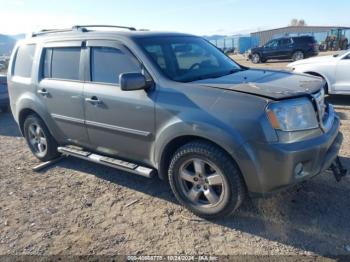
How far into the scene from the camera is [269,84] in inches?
138

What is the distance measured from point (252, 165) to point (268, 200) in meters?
0.95

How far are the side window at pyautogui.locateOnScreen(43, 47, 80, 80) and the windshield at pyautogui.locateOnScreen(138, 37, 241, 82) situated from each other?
41.0 inches

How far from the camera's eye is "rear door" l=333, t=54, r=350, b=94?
8227 millimetres

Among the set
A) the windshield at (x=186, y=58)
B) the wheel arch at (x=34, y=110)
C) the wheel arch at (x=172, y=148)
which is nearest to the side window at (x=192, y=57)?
the windshield at (x=186, y=58)

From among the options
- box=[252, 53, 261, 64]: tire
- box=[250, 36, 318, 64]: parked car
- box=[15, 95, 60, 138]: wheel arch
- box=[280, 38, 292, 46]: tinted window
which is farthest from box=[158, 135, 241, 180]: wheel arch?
box=[252, 53, 261, 64]: tire

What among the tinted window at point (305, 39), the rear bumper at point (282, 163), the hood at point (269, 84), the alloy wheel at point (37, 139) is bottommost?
the alloy wheel at point (37, 139)

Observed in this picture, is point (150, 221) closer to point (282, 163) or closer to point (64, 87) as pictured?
point (282, 163)

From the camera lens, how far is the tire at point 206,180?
331 cm

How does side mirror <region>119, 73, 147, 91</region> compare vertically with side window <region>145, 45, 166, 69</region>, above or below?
below

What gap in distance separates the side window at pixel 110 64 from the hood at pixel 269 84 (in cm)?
83

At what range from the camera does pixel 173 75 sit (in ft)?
12.4

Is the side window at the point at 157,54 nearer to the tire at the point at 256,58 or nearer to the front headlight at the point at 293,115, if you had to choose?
→ the front headlight at the point at 293,115

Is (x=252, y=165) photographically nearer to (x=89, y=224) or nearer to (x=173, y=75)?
(x=173, y=75)

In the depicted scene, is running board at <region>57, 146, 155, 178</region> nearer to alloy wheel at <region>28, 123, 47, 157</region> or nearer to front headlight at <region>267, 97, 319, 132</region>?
alloy wheel at <region>28, 123, 47, 157</region>
